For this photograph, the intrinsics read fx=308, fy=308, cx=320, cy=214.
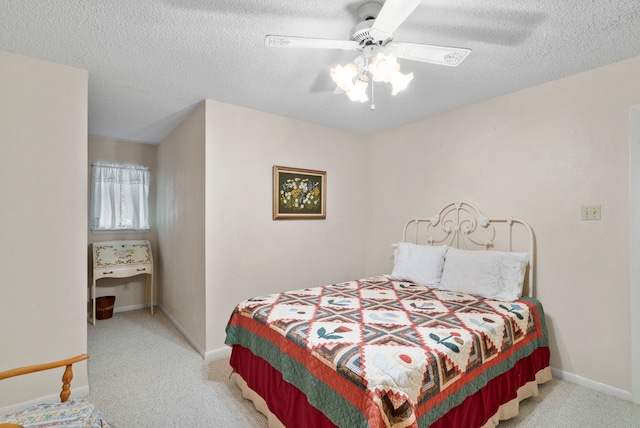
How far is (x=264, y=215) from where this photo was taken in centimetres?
326

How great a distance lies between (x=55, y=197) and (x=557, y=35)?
3490 millimetres

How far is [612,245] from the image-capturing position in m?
2.23

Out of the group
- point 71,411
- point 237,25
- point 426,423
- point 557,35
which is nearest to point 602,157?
point 557,35

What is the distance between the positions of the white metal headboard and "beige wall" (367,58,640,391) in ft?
0.26

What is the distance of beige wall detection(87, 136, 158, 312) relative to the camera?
4168mm

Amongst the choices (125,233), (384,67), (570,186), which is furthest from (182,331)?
(570,186)

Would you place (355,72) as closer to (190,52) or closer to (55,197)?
(190,52)

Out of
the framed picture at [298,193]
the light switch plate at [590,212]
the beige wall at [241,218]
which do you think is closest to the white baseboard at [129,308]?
the beige wall at [241,218]

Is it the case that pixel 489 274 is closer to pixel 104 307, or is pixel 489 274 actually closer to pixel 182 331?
pixel 182 331

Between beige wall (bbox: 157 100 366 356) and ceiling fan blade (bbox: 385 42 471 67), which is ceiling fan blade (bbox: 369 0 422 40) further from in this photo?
beige wall (bbox: 157 100 366 356)

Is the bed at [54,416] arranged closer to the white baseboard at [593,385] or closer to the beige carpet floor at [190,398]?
the beige carpet floor at [190,398]

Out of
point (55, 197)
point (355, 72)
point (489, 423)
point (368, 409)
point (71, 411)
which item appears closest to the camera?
point (368, 409)

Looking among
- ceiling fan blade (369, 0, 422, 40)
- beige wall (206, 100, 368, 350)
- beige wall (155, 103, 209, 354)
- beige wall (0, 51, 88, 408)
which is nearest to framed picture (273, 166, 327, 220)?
beige wall (206, 100, 368, 350)

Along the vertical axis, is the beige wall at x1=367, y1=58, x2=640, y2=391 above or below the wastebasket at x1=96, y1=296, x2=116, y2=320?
above
